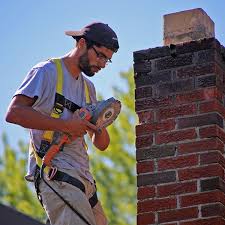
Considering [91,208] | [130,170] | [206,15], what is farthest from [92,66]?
[130,170]

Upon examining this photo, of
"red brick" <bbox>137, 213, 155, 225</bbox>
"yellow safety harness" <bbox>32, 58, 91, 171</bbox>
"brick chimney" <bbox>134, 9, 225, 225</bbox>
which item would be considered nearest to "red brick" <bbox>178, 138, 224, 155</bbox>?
"brick chimney" <bbox>134, 9, 225, 225</bbox>

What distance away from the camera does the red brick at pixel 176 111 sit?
234 inches

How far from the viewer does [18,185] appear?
1655 centimetres

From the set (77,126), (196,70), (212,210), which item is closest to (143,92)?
(196,70)

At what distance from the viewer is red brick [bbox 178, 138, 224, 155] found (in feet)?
18.9

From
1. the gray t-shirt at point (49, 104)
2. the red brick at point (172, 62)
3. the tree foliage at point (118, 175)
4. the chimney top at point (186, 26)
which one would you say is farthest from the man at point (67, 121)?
the tree foliage at point (118, 175)

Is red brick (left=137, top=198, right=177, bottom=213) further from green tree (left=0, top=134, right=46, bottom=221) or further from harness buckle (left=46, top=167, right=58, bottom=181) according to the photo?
green tree (left=0, top=134, right=46, bottom=221)

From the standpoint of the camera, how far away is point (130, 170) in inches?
597

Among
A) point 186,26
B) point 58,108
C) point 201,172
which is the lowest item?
point 201,172

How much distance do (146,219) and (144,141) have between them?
0.57m

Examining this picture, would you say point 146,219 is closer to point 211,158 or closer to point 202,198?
point 202,198

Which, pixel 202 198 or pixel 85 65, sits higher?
pixel 85 65

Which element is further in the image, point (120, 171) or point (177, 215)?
point (120, 171)

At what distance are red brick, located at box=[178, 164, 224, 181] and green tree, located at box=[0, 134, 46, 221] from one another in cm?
988
